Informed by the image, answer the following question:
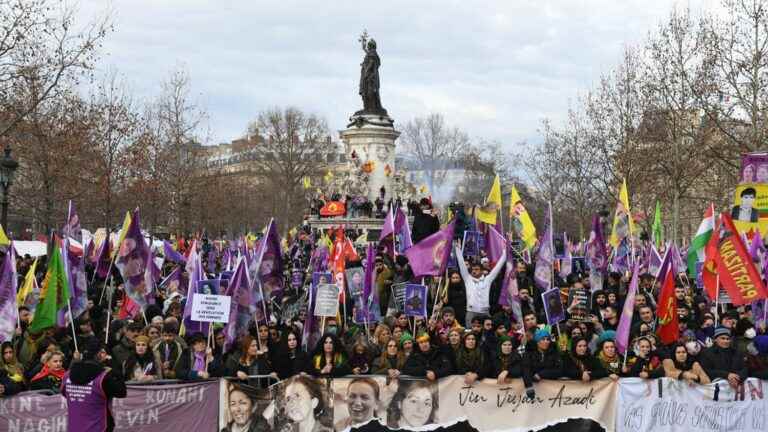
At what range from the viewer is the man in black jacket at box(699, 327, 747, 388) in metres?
9.70

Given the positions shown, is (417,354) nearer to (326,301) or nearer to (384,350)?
(384,350)

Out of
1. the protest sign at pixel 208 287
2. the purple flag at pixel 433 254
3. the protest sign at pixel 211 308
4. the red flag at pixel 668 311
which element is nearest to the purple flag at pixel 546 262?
the purple flag at pixel 433 254

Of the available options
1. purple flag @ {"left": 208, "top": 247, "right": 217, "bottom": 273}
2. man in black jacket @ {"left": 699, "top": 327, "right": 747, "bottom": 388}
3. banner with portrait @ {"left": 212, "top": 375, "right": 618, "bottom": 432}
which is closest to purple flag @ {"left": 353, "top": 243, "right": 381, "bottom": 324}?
banner with portrait @ {"left": 212, "top": 375, "right": 618, "bottom": 432}

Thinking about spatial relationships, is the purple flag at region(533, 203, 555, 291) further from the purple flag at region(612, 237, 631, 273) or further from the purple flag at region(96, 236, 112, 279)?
the purple flag at region(96, 236, 112, 279)

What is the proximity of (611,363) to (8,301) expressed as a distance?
21.0 feet

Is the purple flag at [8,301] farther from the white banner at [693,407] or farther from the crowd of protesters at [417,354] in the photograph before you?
the white banner at [693,407]

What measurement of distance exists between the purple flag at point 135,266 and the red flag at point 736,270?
7.34m

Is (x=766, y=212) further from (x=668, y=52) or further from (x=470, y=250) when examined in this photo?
(x=668, y=52)

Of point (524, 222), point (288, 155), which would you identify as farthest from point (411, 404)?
point (288, 155)

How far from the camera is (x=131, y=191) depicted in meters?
38.4

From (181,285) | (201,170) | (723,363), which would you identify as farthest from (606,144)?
(723,363)

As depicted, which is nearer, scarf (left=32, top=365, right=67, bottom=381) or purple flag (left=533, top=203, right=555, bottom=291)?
scarf (left=32, top=365, right=67, bottom=381)

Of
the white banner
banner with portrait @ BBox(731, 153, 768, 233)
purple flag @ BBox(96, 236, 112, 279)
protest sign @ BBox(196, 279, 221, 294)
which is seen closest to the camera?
the white banner

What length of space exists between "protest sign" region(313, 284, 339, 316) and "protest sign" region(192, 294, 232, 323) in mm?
1466
